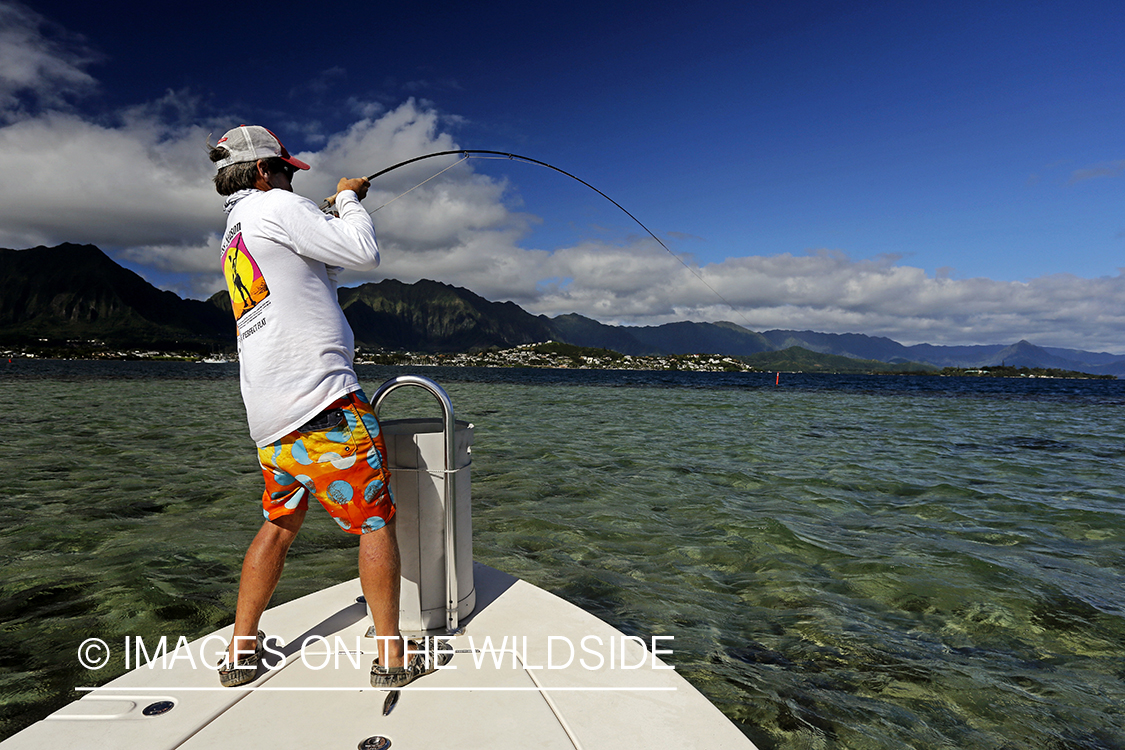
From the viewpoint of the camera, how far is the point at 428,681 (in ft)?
8.56

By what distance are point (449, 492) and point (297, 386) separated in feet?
3.41

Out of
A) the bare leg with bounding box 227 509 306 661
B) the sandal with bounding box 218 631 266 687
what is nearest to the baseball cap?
the bare leg with bounding box 227 509 306 661

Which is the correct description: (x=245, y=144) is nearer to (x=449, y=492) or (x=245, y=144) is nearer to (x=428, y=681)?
(x=449, y=492)

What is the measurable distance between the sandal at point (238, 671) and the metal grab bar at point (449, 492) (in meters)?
0.99

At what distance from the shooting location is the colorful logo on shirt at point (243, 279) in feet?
8.04

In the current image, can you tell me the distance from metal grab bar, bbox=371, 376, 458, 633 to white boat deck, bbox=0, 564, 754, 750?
0.62ft

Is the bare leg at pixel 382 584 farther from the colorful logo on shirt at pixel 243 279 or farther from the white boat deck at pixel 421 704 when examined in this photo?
the colorful logo on shirt at pixel 243 279

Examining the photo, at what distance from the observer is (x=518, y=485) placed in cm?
925

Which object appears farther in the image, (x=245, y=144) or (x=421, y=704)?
(x=245, y=144)

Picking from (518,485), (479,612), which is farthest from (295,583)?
(518,485)

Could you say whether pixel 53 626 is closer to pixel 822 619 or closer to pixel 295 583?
pixel 295 583

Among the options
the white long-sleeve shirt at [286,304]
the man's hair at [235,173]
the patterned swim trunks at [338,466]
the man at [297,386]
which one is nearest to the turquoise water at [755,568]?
the man at [297,386]

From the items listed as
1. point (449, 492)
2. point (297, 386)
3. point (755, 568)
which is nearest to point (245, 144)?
point (297, 386)

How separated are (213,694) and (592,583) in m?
3.31
